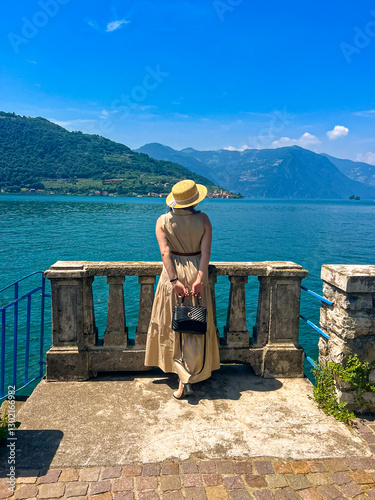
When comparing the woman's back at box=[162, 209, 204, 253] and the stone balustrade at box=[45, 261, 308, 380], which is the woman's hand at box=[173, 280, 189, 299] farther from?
the stone balustrade at box=[45, 261, 308, 380]

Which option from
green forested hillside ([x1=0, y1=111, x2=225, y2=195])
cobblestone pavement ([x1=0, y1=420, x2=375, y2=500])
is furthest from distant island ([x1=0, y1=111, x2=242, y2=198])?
cobblestone pavement ([x1=0, y1=420, x2=375, y2=500])

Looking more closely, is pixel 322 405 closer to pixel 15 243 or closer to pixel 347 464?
pixel 347 464

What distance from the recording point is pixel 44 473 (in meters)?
3.05

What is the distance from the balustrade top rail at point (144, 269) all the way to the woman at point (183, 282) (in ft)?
1.16

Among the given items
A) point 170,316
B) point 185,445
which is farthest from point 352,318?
point 185,445

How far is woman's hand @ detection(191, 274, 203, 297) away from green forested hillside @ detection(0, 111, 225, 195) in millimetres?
155112

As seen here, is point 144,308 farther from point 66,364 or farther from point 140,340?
point 66,364

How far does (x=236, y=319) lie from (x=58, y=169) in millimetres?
Result: 182933

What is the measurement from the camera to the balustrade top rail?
4469 millimetres

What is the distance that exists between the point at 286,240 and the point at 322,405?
44088 mm

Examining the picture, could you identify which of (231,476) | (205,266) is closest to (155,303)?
(205,266)

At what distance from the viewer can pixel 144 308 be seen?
478cm

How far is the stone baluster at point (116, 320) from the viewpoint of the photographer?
471 cm

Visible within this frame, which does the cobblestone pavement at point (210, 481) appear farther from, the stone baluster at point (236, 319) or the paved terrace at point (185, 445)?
the stone baluster at point (236, 319)
